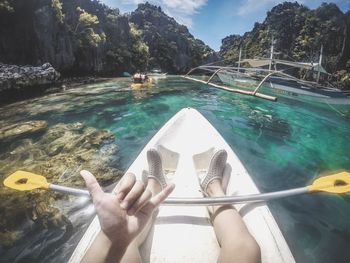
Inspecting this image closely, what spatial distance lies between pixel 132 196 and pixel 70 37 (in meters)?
31.4

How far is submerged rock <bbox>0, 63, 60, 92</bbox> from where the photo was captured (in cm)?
1579

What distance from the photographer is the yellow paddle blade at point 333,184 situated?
2.75m

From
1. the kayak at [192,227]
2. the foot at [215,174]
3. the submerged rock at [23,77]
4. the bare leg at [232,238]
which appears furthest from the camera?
the submerged rock at [23,77]

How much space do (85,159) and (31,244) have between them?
9.04 feet

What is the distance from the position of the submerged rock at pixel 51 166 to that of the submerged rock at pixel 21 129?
1.41ft

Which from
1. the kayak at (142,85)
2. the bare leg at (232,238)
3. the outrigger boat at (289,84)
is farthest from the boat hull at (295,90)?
the bare leg at (232,238)

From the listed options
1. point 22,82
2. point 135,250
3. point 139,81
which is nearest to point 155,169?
point 135,250

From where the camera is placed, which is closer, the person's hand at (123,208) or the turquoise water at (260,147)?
the person's hand at (123,208)

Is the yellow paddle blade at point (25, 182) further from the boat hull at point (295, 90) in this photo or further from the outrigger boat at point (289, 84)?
the boat hull at point (295, 90)

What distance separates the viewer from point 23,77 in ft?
57.4

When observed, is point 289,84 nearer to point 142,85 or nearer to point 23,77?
point 142,85

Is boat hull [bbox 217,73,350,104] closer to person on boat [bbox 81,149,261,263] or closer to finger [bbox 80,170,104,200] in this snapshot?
person on boat [bbox 81,149,261,263]

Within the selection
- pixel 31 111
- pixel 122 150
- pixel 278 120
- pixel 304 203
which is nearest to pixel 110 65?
pixel 31 111

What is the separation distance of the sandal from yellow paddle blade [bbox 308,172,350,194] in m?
1.70
